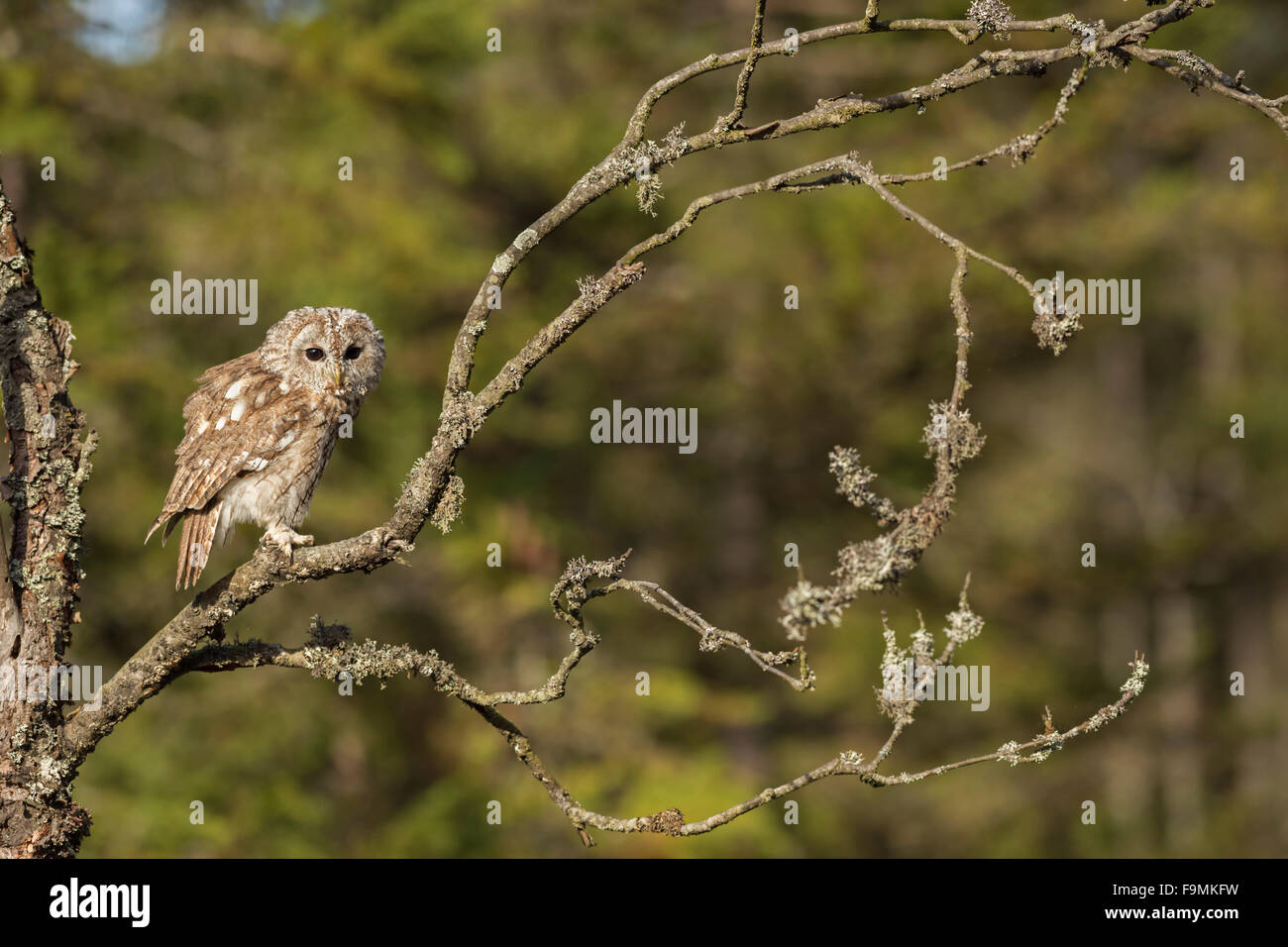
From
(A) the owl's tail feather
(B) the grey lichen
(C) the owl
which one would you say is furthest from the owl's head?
(B) the grey lichen

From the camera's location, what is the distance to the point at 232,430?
5305 millimetres

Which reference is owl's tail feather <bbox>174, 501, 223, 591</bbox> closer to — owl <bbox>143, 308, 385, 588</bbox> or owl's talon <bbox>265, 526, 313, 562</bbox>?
owl <bbox>143, 308, 385, 588</bbox>

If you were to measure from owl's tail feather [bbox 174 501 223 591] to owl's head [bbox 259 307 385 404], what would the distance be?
0.71 metres

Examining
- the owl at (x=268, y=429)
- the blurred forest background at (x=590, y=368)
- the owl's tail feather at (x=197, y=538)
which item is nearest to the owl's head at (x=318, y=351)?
the owl at (x=268, y=429)

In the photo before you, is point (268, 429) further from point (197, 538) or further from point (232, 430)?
point (197, 538)

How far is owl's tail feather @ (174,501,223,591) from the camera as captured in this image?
5.23 meters

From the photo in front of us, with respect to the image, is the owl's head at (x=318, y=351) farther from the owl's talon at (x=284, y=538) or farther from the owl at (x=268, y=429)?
the owl's talon at (x=284, y=538)

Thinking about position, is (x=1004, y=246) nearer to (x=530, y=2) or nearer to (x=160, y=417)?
(x=530, y=2)

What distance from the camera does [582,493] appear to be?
52.5ft

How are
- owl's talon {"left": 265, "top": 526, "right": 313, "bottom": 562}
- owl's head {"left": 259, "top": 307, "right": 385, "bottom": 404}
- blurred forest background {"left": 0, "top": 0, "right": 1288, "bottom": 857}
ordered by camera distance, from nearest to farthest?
owl's talon {"left": 265, "top": 526, "right": 313, "bottom": 562}
owl's head {"left": 259, "top": 307, "right": 385, "bottom": 404}
blurred forest background {"left": 0, "top": 0, "right": 1288, "bottom": 857}

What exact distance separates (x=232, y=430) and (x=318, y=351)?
0.56 m

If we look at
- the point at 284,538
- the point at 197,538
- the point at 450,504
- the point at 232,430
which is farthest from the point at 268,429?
the point at 450,504

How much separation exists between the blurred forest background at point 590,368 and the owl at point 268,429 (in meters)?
6.78
